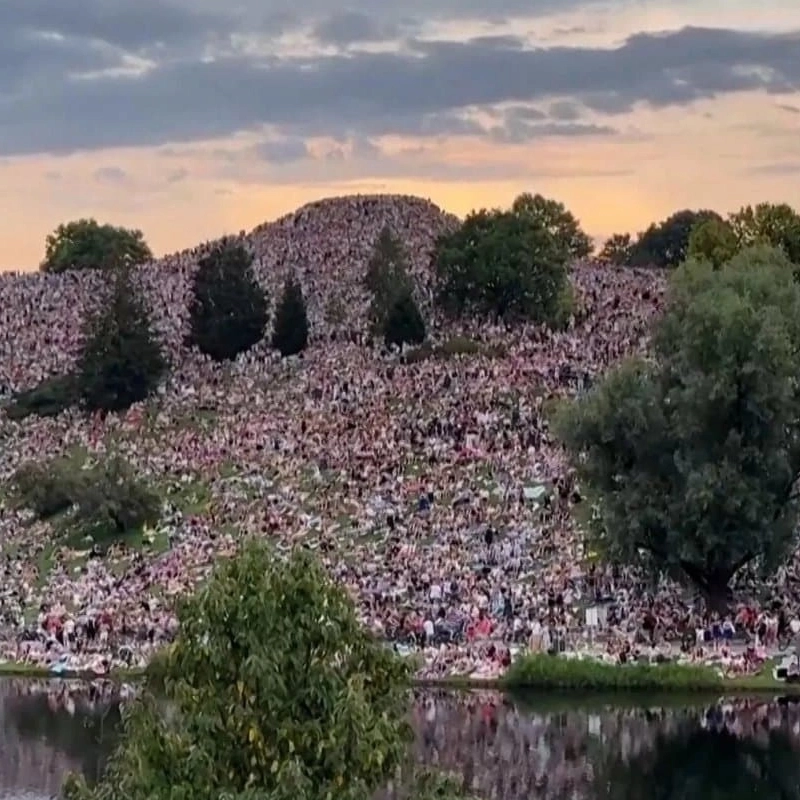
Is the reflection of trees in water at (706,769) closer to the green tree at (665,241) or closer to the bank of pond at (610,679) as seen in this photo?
the bank of pond at (610,679)

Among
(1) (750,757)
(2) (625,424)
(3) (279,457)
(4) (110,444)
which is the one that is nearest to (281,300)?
(4) (110,444)

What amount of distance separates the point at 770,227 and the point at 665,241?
2091 inches

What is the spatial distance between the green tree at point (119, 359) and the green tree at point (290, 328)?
643cm

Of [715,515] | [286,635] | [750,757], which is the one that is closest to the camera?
[286,635]

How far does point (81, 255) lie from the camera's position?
156375mm

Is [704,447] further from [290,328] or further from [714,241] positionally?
[714,241]

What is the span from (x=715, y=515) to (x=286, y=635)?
40.2 meters

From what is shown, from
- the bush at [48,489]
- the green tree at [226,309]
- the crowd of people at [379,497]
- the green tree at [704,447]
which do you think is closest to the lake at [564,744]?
the crowd of people at [379,497]

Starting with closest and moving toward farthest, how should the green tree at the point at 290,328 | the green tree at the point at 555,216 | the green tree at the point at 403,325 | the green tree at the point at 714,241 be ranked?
1. the green tree at the point at 403,325
2. the green tree at the point at 290,328
3. the green tree at the point at 714,241
4. the green tree at the point at 555,216

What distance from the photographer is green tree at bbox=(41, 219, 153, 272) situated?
501ft

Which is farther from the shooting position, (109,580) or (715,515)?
(109,580)

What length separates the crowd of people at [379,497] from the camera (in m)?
59.8

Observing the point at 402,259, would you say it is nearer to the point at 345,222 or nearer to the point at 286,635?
the point at 345,222

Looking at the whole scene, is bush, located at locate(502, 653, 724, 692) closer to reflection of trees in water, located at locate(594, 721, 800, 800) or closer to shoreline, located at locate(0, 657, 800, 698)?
shoreline, located at locate(0, 657, 800, 698)
